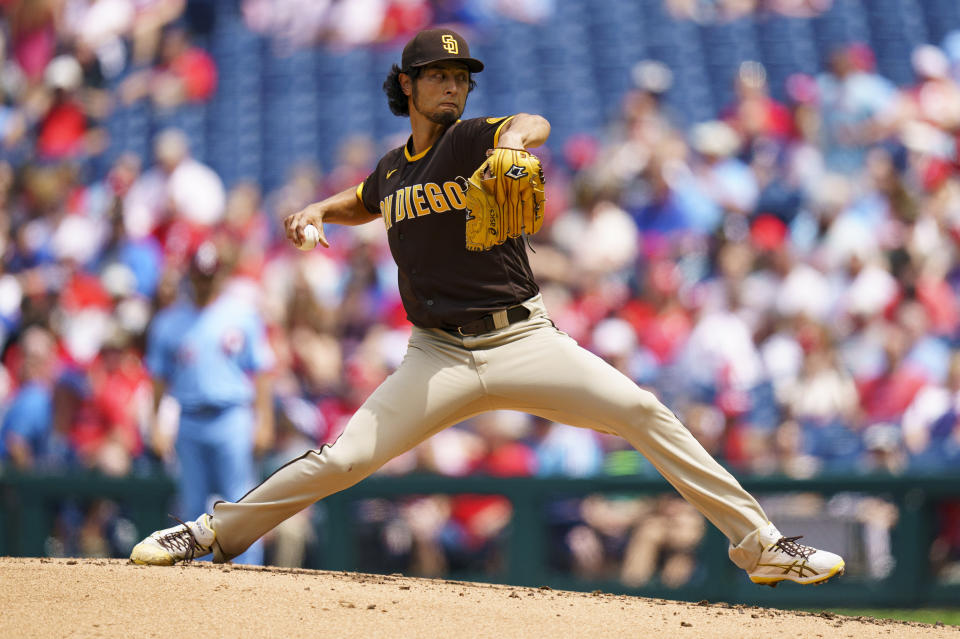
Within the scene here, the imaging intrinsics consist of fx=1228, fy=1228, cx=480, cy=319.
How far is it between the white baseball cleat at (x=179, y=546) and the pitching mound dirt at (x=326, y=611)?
59mm

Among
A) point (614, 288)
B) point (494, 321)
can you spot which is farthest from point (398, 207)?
point (614, 288)

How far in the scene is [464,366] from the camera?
395 cm

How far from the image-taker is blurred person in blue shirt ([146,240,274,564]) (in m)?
6.68

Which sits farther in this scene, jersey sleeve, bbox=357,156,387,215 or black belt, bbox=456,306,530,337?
jersey sleeve, bbox=357,156,387,215

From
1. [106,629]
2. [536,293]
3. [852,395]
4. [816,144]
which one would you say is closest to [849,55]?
[816,144]

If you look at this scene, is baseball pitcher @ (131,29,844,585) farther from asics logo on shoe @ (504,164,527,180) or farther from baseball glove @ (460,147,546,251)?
asics logo on shoe @ (504,164,527,180)

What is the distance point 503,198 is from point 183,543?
168 centimetres

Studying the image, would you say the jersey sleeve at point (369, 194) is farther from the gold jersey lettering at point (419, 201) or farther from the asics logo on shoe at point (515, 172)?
the asics logo on shoe at point (515, 172)

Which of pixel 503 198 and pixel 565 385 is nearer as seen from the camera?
pixel 503 198

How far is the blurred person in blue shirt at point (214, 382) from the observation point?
6.68 m

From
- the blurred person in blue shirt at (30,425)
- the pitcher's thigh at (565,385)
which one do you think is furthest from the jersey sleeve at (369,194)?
the blurred person in blue shirt at (30,425)

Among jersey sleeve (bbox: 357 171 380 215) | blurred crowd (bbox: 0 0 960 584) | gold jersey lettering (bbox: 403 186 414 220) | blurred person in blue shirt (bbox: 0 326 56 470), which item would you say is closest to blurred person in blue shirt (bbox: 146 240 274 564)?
blurred crowd (bbox: 0 0 960 584)

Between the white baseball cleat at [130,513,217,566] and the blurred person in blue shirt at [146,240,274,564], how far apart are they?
89.2 inches

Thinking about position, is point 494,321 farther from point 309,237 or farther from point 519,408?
point 309,237
